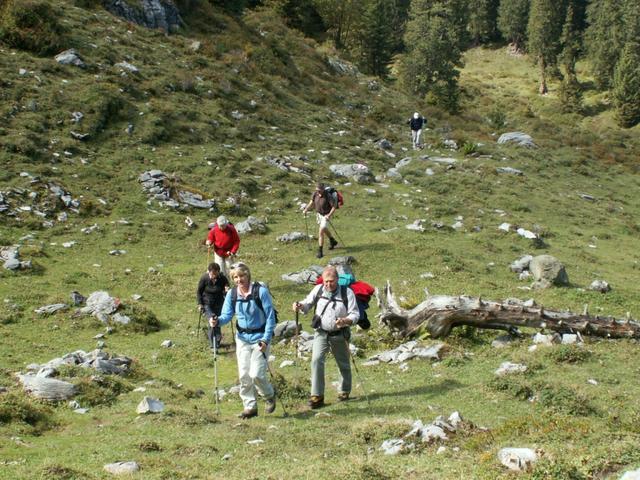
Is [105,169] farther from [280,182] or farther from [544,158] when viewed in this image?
[544,158]

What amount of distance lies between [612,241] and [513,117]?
3951cm

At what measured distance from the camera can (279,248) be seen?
23234mm

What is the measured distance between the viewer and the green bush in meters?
32.5

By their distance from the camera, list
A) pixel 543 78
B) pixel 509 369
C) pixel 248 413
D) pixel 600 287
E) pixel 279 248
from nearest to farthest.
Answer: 1. pixel 248 413
2. pixel 509 369
3. pixel 600 287
4. pixel 279 248
5. pixel 543 78

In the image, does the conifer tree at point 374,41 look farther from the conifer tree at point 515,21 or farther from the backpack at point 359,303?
the backpack at point 359,303

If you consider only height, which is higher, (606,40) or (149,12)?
(606,40)

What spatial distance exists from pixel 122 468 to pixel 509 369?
7401mm

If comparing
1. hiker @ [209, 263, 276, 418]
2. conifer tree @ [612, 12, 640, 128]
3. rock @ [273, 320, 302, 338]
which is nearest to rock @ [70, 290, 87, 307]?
rock @ [273, 320, 302, 338]

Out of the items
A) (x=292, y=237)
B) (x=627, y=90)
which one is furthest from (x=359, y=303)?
(x=627, y=90)

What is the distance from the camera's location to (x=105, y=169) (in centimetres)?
2658

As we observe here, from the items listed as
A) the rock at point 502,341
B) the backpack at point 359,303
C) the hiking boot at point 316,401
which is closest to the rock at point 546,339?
the rock at point 502,341

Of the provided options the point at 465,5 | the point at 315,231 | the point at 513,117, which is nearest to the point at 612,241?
the point at 315,231

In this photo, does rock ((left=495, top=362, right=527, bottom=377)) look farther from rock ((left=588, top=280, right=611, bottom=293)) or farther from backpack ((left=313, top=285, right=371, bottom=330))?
rock ((left=588, top=280, right=611, bottom=293))

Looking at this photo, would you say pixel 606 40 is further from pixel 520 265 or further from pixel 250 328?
pixel 250 328
